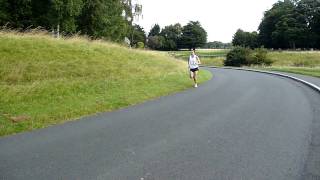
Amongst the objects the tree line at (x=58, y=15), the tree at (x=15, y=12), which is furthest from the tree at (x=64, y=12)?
the tree at (x=15, y=12)

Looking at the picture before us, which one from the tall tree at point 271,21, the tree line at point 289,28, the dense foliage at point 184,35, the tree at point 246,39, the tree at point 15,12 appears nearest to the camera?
the tree at point 15,12

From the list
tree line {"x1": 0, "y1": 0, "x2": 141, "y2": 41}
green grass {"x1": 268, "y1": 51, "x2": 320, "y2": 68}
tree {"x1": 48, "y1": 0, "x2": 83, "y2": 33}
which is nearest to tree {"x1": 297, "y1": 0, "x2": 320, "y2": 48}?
green grass {"x1": 268, "y1": 51, "x2": 320, "y2": 68}

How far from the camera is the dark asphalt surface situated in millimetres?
→ 6258

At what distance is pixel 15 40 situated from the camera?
21.5 metres

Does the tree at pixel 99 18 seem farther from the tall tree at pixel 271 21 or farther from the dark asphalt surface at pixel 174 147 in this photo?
the tall tree at pixel 271 21

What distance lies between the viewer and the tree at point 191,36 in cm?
13700

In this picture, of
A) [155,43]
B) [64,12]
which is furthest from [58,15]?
[155,43]

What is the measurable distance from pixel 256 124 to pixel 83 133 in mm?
4259

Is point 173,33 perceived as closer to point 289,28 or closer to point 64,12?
point 289,28

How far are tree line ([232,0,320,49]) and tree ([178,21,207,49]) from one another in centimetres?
1989

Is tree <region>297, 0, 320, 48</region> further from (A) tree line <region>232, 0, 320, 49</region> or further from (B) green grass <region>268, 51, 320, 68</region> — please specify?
(B) green grass <region>268, 51, 320, 68</region>

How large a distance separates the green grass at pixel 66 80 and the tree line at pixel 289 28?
8042 cm

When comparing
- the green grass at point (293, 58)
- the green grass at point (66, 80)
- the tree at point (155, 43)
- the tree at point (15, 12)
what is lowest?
the green grass at point (66, 80)

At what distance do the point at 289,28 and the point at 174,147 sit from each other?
98980mm
